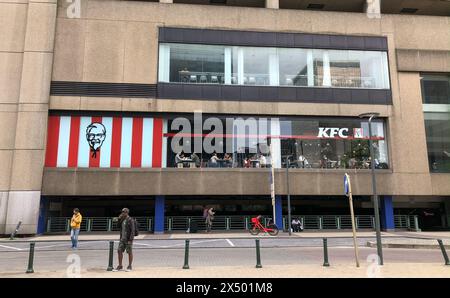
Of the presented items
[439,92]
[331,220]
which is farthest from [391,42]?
[331,220]

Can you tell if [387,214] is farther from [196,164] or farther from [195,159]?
[195,159]

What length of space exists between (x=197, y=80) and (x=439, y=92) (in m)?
18.6

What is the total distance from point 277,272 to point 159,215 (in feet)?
54.8

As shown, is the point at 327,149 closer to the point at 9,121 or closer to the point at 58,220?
the point at 58,220

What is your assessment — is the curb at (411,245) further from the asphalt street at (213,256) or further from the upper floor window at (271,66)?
the upper floor window at (271,66)

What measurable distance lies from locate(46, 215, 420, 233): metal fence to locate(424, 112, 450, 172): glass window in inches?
170

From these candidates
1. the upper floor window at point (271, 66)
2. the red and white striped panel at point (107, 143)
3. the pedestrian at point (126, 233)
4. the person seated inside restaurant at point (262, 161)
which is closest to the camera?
the pedestrian at point (126, 233)

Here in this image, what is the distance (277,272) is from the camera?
33.3 ft

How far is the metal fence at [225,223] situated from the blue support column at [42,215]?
0.32 meters

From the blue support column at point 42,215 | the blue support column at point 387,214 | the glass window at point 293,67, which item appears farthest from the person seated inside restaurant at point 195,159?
the blue support column at point 387,214

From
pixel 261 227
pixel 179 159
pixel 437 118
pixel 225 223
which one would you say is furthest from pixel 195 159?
pixel 437 118

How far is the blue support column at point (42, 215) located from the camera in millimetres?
24984
